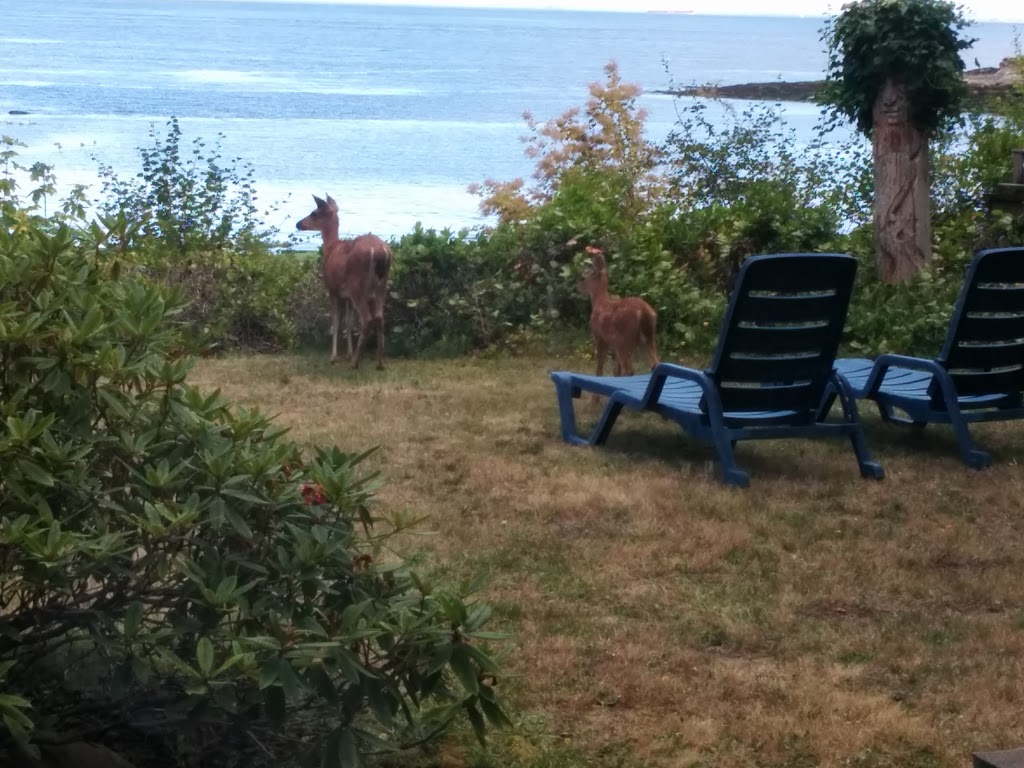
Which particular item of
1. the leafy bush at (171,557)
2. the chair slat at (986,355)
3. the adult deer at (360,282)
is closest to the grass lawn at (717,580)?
the chair slat at (986,355)

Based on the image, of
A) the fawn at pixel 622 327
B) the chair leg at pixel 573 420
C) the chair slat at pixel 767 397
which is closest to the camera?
the chair slat at pixel 767 397

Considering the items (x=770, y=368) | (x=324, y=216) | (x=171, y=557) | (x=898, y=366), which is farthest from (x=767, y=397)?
(x=324, y=216)

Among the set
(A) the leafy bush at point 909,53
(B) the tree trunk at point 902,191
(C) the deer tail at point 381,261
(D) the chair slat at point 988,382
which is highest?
(A) the leafy bush at point 909,53

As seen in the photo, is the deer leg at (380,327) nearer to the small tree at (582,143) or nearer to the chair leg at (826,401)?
the chair leg at (826,401)

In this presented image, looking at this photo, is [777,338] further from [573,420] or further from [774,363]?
[573,420]

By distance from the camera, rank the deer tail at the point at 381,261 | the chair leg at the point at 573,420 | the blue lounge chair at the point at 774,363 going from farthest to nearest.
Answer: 1. the deer tail at the point at 381,261
2. the chair leg at the point at 573,420
3. the blue lounge chair at the point at 774,363

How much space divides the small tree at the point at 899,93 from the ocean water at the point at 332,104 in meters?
1.91

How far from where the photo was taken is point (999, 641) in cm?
530

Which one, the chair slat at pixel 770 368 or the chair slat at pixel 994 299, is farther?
the chair slat at pixel 994 299

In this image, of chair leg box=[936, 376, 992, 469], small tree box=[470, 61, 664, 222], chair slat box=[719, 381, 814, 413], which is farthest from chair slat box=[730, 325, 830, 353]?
small tree box=[470, 61, 664, 222]

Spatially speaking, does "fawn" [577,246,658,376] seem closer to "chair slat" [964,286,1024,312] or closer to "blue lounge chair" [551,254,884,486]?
"blue lounge chair" [551,254,884,486]

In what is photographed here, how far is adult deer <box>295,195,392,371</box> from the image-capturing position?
11.3 metres

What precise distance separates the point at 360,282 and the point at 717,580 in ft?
19.4

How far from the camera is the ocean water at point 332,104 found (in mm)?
18719
